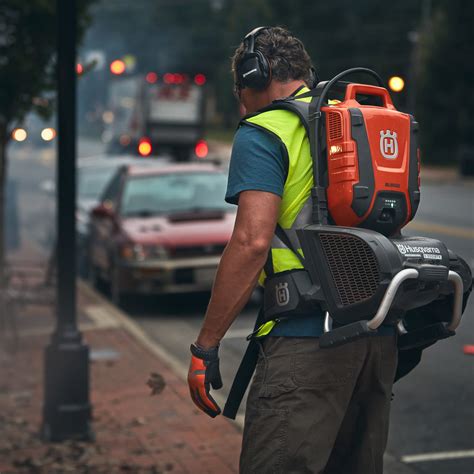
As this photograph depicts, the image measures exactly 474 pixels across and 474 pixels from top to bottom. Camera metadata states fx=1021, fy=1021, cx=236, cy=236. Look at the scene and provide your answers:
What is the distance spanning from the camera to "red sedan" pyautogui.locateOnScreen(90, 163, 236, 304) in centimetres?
1091

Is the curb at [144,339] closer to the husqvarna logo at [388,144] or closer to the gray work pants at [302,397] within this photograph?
the gray work pants at [302,397]

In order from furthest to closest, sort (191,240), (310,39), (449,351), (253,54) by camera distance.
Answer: (310,39), (191,240), (449,351), (253,54)

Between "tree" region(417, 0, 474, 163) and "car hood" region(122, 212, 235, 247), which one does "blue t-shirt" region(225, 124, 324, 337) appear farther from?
"tree" region(417, 0, 474, 163)

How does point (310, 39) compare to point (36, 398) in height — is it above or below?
above

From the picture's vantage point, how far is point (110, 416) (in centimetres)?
670

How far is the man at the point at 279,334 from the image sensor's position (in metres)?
3.22

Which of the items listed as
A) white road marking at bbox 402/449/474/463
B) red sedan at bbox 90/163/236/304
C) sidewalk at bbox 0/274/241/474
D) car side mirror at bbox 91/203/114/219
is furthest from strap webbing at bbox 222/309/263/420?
car side mirror at bbox 91/203/114/219

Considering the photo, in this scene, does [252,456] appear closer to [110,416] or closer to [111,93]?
[110,416]

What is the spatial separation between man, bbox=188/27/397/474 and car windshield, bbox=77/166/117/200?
1223 centimetres

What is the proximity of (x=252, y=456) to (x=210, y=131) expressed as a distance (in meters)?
75.2

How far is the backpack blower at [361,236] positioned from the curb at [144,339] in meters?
3.23

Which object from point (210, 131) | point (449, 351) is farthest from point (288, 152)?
point (210, 131)

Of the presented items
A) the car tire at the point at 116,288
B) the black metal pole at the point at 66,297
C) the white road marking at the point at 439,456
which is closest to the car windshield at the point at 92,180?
the car tire at the point at 116,288

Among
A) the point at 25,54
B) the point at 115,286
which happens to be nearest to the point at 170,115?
the point at 115,286
